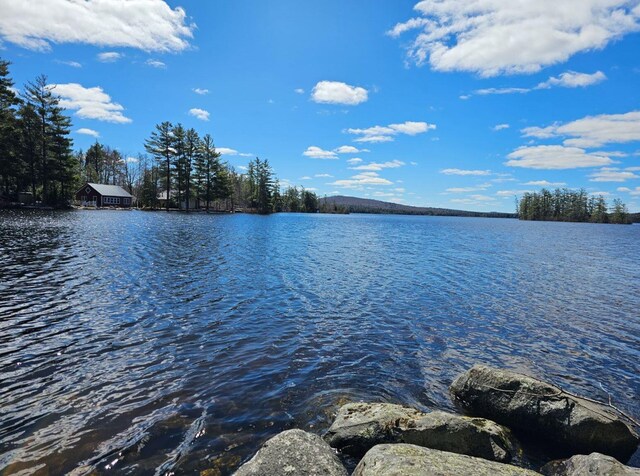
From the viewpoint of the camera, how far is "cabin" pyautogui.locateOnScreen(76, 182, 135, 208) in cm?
10494

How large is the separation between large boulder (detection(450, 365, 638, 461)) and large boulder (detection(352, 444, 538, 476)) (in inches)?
96.9

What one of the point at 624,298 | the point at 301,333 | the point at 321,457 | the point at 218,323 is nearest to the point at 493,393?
the point at 321,457

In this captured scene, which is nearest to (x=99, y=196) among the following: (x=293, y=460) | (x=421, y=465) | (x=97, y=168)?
(x=97, y=168)

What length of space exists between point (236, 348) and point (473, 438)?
23.1 feet

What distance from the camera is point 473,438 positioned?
618 centimetres

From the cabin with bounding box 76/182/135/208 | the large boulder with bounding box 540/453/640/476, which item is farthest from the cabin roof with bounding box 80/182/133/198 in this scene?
the large boulder with bounding box 540/453/640/476

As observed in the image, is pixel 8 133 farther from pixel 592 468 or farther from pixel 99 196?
pixel 592 468

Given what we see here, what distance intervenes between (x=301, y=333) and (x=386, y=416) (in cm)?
611

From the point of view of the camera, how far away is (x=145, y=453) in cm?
598

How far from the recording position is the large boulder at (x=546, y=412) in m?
6.57

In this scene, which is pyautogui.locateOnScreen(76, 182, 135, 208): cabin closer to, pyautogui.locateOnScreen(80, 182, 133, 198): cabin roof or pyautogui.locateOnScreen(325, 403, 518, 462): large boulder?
pyautogui.locateOnScreen(80, 182, 133, 198): cabin roof

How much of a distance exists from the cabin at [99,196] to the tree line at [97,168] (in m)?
4.32

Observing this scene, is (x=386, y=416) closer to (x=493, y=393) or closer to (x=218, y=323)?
(x=493, y=393)

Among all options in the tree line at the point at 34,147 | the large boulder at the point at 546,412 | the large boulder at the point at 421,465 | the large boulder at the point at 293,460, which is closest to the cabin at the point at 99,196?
the tree line at the point at 34,147
